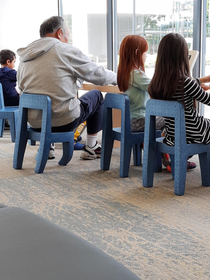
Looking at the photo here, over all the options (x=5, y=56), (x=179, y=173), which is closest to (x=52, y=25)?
(x=179, y=173)

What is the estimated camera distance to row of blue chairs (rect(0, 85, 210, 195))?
7.17 feet

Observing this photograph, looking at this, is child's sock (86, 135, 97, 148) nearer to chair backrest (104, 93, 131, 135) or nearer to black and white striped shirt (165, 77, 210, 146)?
chair backrest (104, 93, 131, 135)

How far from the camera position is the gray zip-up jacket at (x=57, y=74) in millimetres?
2699

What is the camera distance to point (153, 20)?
4.28 meters

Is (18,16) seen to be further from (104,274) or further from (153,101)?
(104,274)

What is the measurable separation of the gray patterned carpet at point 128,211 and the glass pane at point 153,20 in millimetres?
1740

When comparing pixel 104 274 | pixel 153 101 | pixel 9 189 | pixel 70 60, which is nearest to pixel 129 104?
pixel 153 101

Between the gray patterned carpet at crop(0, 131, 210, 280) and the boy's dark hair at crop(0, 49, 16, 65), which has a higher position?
the boy's dark hair at crop(0, 49, 16, 65)

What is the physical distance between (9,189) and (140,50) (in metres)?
1.24

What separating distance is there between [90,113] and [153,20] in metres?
1.81

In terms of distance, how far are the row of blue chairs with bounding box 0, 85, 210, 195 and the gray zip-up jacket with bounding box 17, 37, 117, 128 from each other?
79 mm

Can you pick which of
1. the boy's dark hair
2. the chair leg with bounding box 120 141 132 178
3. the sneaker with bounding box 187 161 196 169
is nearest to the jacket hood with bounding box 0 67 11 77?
the boy's dark hair

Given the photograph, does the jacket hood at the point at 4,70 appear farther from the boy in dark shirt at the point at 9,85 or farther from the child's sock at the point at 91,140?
the child's sock at the point at 91,140

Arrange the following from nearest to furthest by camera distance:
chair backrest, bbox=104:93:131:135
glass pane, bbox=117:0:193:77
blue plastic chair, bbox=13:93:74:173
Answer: chair backrest, bbox=104:93:131:135 → blue plastic chair, bbox=13:93:74:173 → glass pane, bbox=117:0:193:77
